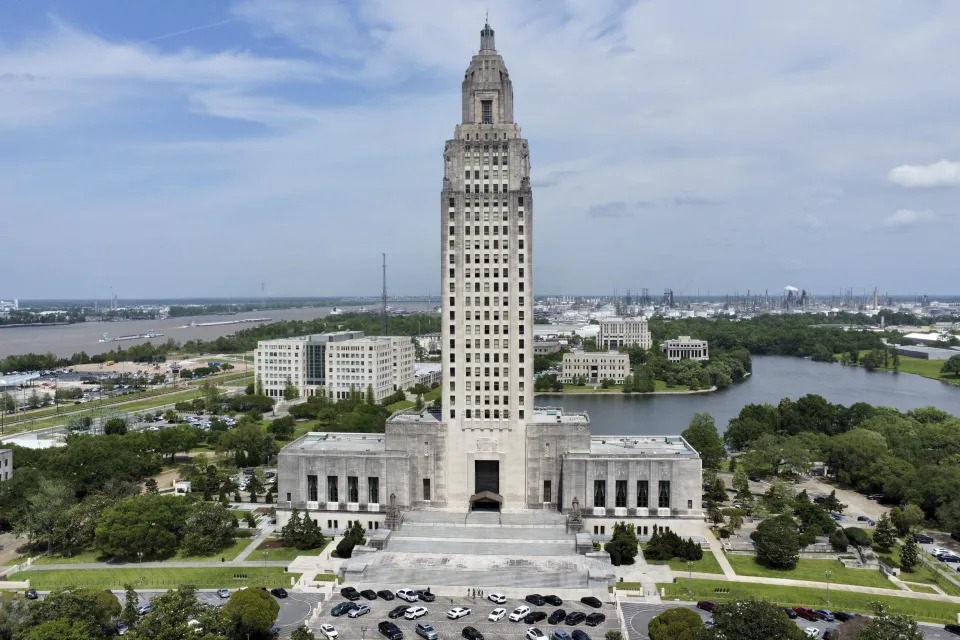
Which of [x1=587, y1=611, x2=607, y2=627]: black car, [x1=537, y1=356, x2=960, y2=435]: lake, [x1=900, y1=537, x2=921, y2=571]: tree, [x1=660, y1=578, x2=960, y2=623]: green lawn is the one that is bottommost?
[x1=537, y1=356, x2=960, y2=435]: lake

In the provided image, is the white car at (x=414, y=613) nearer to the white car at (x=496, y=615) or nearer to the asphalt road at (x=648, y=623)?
the white car at (x=496, y=615)

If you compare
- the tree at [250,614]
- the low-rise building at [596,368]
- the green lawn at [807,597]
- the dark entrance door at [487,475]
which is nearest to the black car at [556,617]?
the green lawn at [807,597]

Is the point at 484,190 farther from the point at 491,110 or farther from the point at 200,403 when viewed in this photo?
the point at 200,403

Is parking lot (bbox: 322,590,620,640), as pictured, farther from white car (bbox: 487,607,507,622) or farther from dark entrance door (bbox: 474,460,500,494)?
dark entrance door (bbox: 474,460,500,494)

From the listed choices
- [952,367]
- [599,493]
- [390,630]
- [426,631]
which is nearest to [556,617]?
[426,631]

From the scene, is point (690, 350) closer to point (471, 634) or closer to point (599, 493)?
point (599, 493)

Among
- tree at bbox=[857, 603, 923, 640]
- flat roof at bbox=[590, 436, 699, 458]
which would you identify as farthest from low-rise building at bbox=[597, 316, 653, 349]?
tree at bbox=[857, 603, 923, 640]

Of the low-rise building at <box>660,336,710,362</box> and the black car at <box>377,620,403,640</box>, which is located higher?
the low-rise building at <box>660,336,710,362</box>
